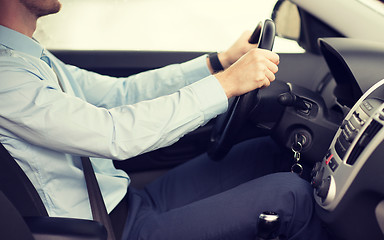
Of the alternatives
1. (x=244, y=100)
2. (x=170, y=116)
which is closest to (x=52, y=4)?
(x=170, y=116)

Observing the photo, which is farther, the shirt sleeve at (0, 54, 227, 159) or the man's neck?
the man's neck

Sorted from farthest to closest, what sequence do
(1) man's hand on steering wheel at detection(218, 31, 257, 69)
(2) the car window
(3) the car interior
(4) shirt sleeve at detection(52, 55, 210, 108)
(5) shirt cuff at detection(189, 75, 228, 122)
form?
(2) the car window
(4) shirt sleeve at detection(52, 55, 210, 108)
(1) man's hand on steering wheel at detection(218, 31, 257, 69)
(5) shirt cuff at detection(189, 75, 228, 122)
(3) the car interior

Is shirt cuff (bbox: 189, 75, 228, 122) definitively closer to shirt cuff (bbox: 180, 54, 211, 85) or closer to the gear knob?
the gear knob

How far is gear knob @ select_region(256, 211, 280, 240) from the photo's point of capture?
929 millimetres

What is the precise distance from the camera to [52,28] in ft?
6.34

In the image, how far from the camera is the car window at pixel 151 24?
187cm

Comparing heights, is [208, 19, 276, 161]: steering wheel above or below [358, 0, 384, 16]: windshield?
below

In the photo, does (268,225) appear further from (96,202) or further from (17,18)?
(17,18)

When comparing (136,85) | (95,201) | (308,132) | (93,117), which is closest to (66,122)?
(93,117)

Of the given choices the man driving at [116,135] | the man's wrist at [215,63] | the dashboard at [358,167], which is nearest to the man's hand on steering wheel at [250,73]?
the man driving at [116,135]

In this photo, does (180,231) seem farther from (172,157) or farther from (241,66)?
(172,157)

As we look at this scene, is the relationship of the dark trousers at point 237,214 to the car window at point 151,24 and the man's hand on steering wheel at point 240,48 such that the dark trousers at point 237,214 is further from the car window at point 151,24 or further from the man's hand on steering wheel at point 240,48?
the car window at point 151,24

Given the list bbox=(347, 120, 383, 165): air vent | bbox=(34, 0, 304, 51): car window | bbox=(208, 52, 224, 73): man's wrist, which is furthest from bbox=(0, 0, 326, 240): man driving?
bbox=(34, 0, 304, 51): car window

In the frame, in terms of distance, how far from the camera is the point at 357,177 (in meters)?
0.87
